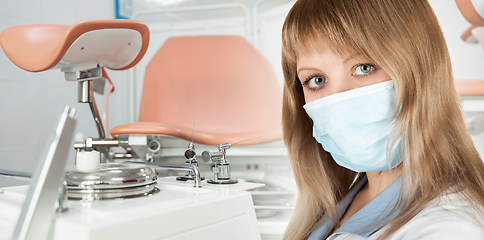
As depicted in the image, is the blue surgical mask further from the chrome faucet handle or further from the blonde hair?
the chrome faucet handle

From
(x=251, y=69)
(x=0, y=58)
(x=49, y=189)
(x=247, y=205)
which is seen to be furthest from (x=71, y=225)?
(x=251, y=69)

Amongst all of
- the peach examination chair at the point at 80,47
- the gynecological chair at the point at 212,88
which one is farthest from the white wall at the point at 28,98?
the peach examination chair at the point at 80,47

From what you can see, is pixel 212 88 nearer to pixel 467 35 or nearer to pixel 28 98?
pixel 28 98

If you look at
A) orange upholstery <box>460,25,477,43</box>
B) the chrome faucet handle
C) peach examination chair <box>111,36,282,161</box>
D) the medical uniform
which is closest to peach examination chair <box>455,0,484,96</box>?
orange upholstery <box>460,25,477,43</box>

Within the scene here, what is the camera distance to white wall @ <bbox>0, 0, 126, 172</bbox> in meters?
1.64

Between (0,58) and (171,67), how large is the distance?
0.88m

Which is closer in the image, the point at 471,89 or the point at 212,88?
the point at 471,89

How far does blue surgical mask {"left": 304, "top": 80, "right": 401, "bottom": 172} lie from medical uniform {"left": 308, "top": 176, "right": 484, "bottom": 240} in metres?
0.06

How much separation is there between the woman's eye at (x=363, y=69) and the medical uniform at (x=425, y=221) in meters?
0.22

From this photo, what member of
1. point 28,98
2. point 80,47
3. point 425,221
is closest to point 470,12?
point 425,221

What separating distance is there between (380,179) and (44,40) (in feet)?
2.93

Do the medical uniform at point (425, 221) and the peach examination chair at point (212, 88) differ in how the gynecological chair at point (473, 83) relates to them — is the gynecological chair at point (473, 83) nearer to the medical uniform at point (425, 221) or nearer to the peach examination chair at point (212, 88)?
the medical uniform at point (425, 221)

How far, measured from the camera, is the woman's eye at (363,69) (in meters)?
0.65

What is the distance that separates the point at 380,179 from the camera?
76cm
